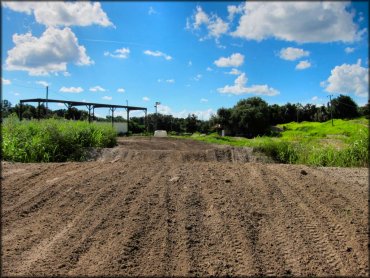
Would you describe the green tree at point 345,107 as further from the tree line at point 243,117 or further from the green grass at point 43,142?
the green grass at point 43,142

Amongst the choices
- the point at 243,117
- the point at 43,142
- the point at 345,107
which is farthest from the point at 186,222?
the point at 345,107

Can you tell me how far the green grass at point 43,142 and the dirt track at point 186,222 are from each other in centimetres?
281

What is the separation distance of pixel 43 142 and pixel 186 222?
238 inches

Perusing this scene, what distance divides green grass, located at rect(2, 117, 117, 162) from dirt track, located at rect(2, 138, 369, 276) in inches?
111

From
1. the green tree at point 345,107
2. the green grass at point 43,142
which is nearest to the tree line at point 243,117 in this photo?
the green tree at point 345,107

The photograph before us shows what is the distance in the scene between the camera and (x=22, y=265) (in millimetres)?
2596

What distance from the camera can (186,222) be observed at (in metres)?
3.17

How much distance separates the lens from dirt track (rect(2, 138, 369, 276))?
8.52 feet

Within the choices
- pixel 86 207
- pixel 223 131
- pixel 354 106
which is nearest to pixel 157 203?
pixel 86 207

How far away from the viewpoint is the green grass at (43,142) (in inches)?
289

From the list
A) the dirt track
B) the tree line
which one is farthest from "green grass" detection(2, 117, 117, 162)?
the tree line

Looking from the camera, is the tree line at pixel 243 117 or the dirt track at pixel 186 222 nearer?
the dirt track at pixel 186 222

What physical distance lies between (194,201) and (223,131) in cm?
3767

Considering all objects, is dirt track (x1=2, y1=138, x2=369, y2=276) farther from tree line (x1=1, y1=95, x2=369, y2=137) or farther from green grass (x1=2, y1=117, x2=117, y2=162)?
tree line (x1=1, y1=95, x2=369, y2=137)
